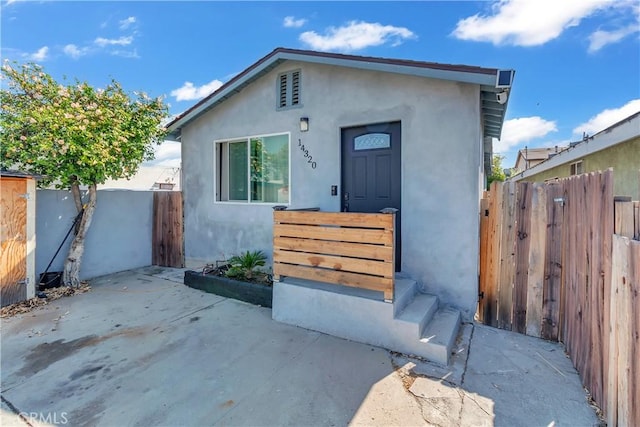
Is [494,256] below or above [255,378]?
above

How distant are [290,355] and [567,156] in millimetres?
7535

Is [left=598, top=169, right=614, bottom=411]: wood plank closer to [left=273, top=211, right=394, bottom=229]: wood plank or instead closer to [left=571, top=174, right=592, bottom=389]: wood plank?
[left=571, top=174, right=592, bottom=389]: wood plank

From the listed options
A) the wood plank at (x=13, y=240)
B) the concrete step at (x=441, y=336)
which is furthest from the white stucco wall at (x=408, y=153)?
the wood plank at (x=13, y=240)

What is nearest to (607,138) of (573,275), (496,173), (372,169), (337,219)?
(573,275)

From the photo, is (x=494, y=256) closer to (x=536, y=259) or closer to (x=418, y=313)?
(x=536, y=259)

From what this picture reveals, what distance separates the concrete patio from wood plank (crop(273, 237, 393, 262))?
3.31 feet

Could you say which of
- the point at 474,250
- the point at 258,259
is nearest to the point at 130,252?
the point at 258,259

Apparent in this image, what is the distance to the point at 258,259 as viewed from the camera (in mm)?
5074

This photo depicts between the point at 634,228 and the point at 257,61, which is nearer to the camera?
the point at 634,228

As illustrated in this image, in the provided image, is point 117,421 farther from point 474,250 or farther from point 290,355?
point 474,250

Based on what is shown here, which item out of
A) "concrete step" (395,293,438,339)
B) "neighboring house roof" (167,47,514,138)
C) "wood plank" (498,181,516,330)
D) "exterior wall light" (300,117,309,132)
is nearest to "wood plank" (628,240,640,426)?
"concrete step" (395,293,438,339)

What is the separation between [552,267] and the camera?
11.0 feet

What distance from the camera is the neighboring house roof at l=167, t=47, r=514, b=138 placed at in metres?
3.45

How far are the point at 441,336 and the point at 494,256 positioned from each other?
1.44 meters
